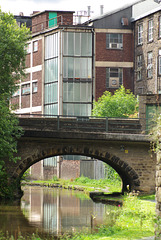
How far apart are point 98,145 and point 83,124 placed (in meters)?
1.41

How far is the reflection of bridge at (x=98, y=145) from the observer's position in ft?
95.4

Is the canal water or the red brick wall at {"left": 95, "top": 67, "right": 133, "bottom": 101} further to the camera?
the red brick wall at {"left": 95, "top": 67, "right": 133, "bottom": 101}

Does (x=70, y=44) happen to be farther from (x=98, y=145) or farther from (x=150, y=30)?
(x=98, y=145)

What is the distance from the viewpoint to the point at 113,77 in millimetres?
49875

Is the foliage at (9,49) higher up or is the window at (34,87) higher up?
the window at (34,87)

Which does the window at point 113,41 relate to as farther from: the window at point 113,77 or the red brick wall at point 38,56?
the red brick wall at point 38,56

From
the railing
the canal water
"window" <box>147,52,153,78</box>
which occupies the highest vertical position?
"window" <box>147,52,153,78</box>

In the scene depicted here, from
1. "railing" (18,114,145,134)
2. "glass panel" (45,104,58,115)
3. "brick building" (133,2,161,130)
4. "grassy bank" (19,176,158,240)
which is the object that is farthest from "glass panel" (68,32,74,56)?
"grassy bank" (19,176,158,240)

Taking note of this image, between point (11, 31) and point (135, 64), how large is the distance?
23.4 m

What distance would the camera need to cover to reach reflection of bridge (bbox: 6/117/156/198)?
A: 95.4ft

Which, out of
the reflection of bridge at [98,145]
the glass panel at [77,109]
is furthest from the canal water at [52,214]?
the glass panel at [77,109]

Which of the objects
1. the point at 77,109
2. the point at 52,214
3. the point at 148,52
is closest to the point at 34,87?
the point at 77,109

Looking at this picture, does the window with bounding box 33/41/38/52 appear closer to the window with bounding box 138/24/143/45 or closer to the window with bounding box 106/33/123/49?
the window with bounding box 106/33/123/49

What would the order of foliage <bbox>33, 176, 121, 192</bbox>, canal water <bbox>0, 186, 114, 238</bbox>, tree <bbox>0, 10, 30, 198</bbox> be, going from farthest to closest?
foliage <bbox>33, 176, 121, 192</bbox>
tree <bbox>0, 10, 30, 198</bbox>
canal water <bbox>0, 186, 114, 238</bbox>
